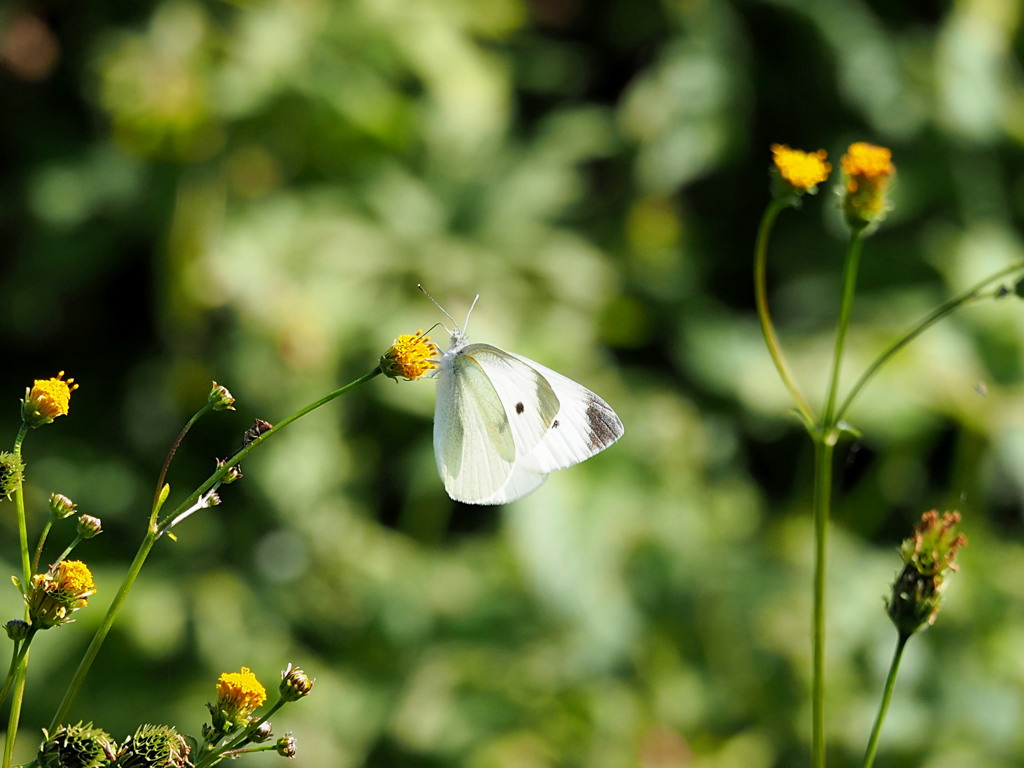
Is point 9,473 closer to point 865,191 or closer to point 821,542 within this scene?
point 821,542

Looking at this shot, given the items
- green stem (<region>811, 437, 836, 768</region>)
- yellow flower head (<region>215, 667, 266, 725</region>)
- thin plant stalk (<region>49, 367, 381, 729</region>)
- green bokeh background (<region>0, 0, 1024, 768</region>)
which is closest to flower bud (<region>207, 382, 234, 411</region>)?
thin plant stalk (<region>49, 367, 381, 729</region>)

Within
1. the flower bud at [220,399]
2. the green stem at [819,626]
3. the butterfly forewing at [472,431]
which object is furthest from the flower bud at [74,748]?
the butterfly forewing at [472,431]

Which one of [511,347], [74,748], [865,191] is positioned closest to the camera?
[74,748]

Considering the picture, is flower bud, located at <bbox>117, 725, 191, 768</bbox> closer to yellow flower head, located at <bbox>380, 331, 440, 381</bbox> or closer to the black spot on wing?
yellow flower head, located at <bbox>380, 331, 440, 381</bbox>

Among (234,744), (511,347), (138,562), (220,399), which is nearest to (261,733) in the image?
(234,744)

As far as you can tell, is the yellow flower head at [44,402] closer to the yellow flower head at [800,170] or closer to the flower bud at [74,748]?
the flower bud at [74,748]

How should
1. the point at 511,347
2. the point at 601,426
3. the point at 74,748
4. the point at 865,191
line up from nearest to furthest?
the point at 74,748 < the point at 865,191 < the point at 601,426 < the point at 511,347

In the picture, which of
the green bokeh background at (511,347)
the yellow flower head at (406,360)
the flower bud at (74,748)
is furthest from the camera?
the green bokeh background at (511,347)
